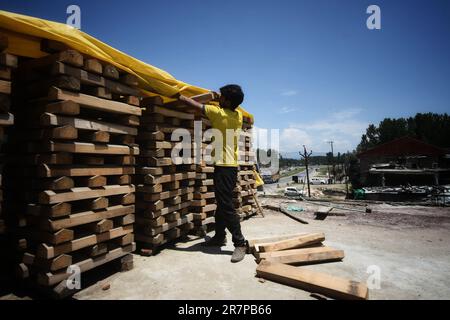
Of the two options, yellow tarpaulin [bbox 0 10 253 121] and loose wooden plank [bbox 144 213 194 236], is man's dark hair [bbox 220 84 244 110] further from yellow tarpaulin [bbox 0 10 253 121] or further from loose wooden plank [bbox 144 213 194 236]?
loose wooden plank [bbox 144 213 194 236]

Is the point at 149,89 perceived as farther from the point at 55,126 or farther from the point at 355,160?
the point at 355,160

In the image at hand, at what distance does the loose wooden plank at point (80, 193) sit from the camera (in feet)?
8.60

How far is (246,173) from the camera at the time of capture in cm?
706

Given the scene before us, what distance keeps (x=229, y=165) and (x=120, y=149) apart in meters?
1.72

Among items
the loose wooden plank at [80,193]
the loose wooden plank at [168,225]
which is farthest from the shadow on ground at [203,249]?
the loose wooden plank at [80,193]

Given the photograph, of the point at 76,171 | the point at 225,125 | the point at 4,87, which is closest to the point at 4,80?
the point at 4,87

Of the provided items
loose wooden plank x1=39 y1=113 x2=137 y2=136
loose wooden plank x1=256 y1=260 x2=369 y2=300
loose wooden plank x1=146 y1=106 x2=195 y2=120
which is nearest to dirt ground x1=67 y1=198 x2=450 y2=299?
loose wooden plank x1=256 y1=260 x2=369 y2=300

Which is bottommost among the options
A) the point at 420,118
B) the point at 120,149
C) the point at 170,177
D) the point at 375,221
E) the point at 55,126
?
the point at 375,221

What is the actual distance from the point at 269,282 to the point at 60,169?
9.14 ft

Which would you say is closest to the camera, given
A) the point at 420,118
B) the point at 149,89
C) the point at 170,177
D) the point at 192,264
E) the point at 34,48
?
the point at 34,48

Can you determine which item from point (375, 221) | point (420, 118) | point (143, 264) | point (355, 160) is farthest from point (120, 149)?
point (420, 118)

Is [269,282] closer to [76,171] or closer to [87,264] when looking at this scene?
[87,264]

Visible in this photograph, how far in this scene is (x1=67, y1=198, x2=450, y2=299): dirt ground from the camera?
2865mm

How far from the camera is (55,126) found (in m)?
2.75
